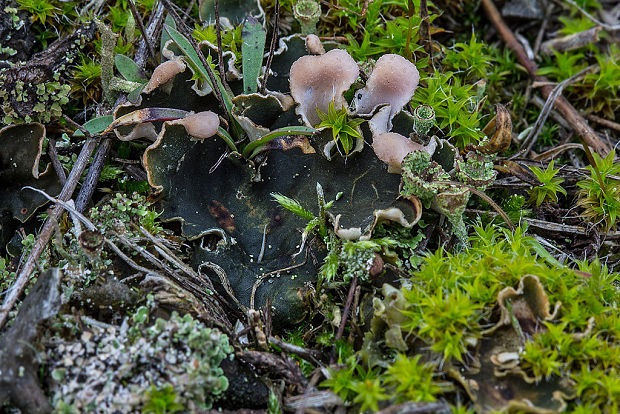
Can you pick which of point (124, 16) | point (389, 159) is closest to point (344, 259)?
point (389, 159)

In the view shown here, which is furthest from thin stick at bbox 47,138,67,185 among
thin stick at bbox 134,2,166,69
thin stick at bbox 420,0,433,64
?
thin stick at bbox 420,0,433,64

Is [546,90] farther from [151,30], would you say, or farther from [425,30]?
[151,30]

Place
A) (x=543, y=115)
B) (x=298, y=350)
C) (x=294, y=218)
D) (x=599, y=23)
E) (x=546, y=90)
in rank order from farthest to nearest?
(x=599, y=23) → (x=546, y=90) → (x=543, y=115) → (x=294, y=218) → (x=298, y=350)

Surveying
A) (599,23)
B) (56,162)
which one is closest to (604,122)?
(599,23)

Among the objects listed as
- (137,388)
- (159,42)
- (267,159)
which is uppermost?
(159,42)

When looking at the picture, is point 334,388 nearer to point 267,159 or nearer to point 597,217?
point 267,159

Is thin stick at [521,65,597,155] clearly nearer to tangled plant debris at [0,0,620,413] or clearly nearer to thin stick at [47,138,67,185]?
tangled plant debris at [0,0,620,413]

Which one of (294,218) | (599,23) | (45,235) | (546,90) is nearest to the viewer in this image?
(45,235)
